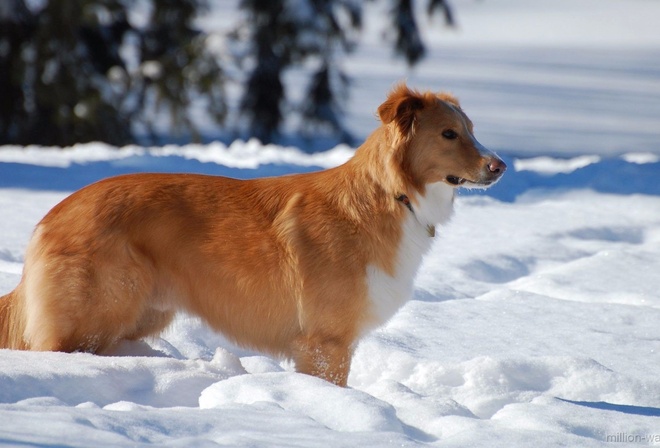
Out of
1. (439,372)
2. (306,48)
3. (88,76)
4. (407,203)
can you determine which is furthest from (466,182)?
(88,76)

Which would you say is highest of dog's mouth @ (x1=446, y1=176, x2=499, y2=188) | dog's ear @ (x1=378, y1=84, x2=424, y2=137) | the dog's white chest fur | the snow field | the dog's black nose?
dog's ear @ (x1=378, y1=84, x2=424, y2=137)

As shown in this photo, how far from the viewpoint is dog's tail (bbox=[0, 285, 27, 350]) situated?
4043 millimetres

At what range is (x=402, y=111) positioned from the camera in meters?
4.10

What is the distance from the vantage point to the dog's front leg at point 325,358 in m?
3.99

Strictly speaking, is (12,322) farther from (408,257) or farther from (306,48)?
(306,48)

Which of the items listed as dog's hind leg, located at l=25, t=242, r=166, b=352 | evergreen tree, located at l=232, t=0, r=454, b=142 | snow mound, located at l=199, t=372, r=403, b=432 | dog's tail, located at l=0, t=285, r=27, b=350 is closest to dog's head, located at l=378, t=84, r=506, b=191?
snow mound, located at l=199, t=372, r=403, b=432

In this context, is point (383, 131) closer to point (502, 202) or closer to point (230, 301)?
point (230, 301)

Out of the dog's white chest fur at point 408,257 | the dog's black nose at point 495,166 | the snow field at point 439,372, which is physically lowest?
the snow field at point 439,372

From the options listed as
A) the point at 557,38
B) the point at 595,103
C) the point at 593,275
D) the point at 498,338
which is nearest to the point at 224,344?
the point at 498,338

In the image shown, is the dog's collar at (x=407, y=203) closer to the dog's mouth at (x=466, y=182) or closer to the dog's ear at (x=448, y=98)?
the dog's mouth at (x=466, y=182)

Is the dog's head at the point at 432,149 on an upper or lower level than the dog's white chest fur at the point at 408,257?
upper

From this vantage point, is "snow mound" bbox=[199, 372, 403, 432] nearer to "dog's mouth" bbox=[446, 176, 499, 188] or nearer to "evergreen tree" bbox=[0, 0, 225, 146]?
"dog's mouth" bbox=[446, 176, 499, 188]

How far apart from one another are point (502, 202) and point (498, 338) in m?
3.67

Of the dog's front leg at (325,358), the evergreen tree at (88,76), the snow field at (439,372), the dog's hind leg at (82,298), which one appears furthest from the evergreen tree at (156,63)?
the dog's front leg at (325,358)
